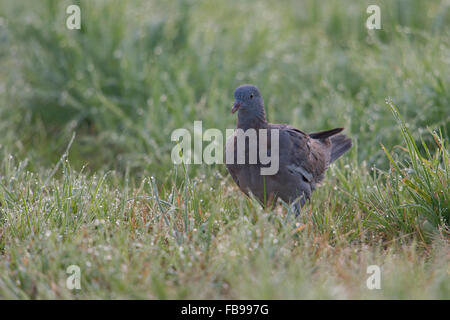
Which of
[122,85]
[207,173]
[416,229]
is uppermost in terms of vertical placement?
[122,85]

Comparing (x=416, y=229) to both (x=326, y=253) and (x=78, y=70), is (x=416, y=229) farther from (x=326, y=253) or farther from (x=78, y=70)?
(x=78, y=70)

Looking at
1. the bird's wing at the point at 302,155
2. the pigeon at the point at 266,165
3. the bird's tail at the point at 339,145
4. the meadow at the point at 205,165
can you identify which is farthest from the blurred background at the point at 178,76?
the pigeon at the point at 266,165

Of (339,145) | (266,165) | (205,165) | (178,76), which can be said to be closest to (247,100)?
(266,165)

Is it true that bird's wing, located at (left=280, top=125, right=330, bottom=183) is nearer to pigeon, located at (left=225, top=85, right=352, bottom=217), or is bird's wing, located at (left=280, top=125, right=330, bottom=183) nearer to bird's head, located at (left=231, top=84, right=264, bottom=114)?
pigeon, located at (left=225, top=85, right=352, bottom=217)

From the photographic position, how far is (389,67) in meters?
5.51

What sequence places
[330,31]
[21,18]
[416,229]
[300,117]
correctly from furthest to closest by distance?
1. [330,31]
2. [21,18]
3. [300,117]
4. [416,229]

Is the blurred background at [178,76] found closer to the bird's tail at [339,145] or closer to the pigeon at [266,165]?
the bird's tail at [339,145]

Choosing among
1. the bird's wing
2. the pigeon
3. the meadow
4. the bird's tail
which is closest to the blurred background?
the meadow

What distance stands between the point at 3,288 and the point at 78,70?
11.2 ft

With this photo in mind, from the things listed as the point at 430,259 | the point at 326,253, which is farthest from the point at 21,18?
the point at 430,259

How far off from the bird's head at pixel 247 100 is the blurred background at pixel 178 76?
0.90m

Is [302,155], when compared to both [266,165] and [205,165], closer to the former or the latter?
[266,165]

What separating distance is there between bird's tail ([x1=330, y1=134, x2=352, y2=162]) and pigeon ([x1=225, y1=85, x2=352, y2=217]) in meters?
0.41

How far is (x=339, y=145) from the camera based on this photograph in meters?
4.46
